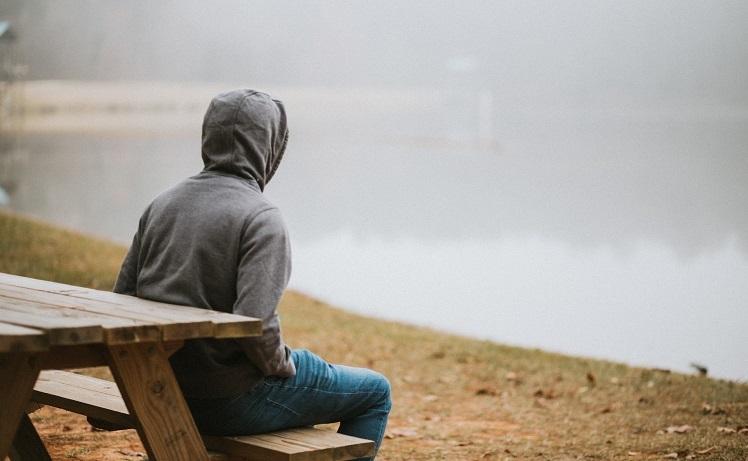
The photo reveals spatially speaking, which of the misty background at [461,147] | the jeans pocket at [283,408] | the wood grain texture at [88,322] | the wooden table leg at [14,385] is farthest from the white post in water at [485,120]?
the wooden table leg at [14,385]

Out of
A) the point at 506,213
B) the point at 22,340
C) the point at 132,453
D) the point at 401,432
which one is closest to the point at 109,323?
the point at 22,340

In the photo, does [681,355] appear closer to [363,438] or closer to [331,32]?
[363,438]

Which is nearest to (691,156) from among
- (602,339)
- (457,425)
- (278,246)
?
(602,339)

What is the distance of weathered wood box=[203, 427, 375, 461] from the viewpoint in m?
2.84

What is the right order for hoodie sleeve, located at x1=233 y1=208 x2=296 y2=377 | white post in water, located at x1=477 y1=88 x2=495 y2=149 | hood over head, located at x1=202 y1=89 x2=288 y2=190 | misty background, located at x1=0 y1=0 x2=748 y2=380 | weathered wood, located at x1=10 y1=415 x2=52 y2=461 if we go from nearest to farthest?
hoodie sleeve, located at x1=233 y1=208 x2=296 y2=377 < hood over head, located at x1=202 y1=89 x2=288 y2=190 < weathered wood, located at x1=10 y1=415 x2=52 y2=461 < misty background, located at x1=0 y1=0 x2=748 y2=380 < white post in water, located at x1=477 y1=88 x2=495 y2=149

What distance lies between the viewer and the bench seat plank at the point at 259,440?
9.39ft

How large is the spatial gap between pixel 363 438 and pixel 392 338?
6.65 m

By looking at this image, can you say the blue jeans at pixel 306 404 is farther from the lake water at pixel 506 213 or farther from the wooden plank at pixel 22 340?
the lake water at pixel 506 213

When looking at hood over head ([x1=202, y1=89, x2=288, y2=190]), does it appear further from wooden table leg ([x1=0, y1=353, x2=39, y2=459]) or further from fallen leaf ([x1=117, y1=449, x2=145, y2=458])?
fallen leaf ([x1=117, y1=449, x2=145, y2=458])

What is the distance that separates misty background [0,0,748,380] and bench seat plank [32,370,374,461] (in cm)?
884

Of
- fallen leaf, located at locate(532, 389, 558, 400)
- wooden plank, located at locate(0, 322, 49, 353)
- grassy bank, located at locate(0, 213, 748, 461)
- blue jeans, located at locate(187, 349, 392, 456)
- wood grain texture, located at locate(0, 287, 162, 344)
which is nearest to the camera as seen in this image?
wooden plank, located at locate(0, 322, 49, 353)

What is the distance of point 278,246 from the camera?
2.83 metres

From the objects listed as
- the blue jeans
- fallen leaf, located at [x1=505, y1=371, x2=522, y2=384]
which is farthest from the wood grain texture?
fallen leaf, located at [x1=505, y1=371, x2=522, y2=384]

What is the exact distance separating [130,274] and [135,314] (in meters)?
0.58
